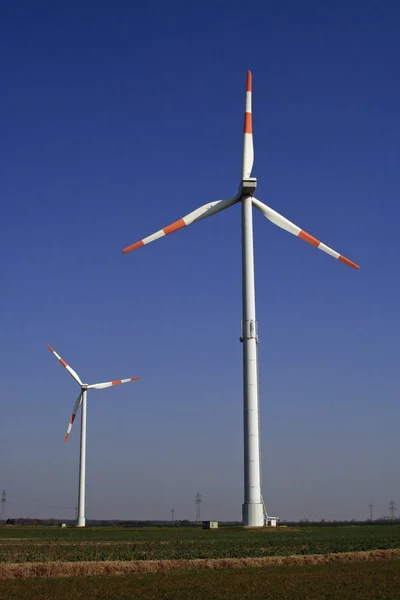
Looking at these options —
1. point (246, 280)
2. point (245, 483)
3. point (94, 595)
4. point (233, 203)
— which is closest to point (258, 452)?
point (245, 483)

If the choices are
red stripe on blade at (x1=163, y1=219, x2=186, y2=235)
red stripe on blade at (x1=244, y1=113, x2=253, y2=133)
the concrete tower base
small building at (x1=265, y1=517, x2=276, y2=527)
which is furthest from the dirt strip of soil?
red stripe on blade at (x1=244, y1=113, x2=253, y2=133)

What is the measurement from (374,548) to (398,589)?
22017mm

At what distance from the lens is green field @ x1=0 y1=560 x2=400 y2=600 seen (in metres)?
33.6

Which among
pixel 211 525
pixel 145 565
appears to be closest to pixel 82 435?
pixel 211 525

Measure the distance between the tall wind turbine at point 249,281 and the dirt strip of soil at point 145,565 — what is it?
983 inches

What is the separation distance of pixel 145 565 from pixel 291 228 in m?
46.5

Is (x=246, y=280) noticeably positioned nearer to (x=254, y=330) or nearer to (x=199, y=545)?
(x=254, y=330)

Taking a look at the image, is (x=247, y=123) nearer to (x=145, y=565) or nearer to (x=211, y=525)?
(x=211, y=525)

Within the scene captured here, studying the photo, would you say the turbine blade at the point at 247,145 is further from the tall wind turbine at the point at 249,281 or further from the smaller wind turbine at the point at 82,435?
the smaller wind turbine at the point at 82,435

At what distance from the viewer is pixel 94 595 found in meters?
33.8

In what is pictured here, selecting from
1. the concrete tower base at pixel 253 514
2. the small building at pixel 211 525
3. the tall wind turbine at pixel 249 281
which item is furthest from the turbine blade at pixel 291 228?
the small building at pixel 211 525

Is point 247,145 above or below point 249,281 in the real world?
above

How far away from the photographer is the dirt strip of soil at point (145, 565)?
41562 millimetres

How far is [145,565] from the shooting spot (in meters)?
44.4
